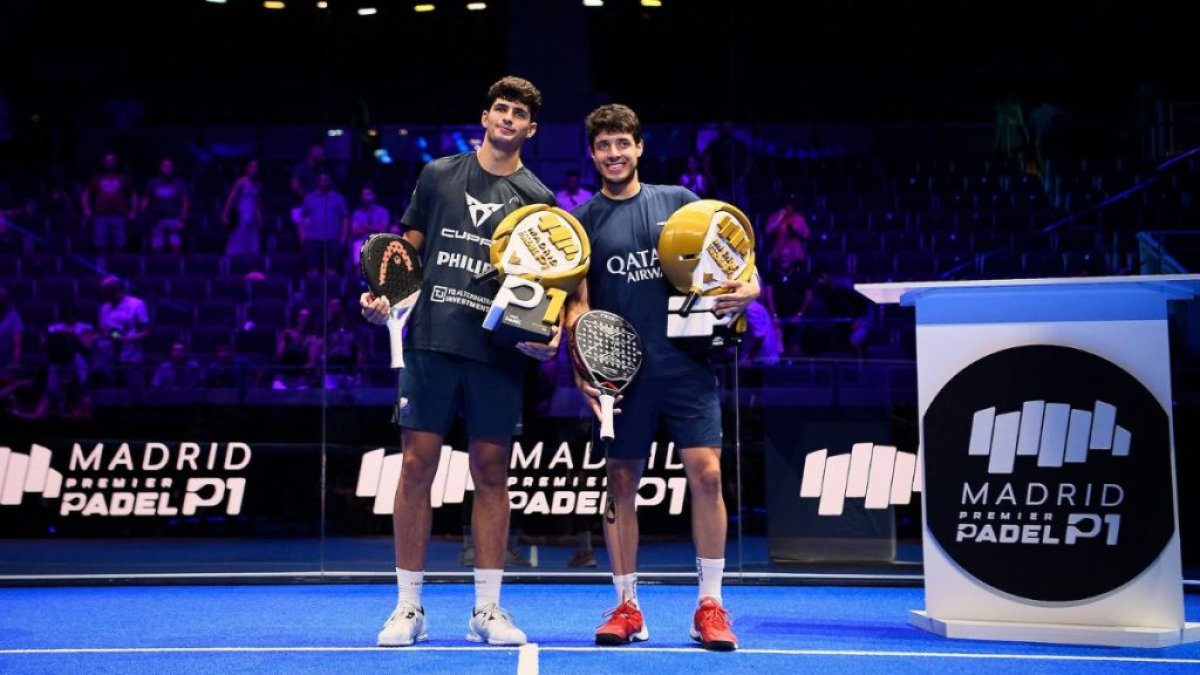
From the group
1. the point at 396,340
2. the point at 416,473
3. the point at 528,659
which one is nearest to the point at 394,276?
the point at 396,340

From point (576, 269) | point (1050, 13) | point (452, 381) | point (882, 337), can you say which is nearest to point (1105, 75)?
point (1050, 13)

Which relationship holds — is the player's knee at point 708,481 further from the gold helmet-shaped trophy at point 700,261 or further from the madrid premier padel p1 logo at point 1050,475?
the madrid premier padel p1 logo at point 1050,475

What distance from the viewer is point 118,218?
19.0ft

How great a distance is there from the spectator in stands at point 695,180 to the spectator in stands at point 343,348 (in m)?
1.62

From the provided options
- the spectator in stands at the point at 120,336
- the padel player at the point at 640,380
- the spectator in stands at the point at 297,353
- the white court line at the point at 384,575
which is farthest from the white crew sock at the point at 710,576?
the spectator in stands at the point at 120,336

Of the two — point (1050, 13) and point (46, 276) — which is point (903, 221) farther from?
point (46, 276)

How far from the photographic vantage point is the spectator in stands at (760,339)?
546 centimetres

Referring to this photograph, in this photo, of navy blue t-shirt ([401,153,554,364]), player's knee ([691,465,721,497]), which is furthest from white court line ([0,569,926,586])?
navy blue t-shirt ([401,153,554,364])

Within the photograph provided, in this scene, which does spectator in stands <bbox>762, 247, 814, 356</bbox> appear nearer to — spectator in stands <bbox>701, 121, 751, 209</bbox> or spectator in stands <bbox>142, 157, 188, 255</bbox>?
spectator in stands <bbox>701, 121, 751, 209</bbox>

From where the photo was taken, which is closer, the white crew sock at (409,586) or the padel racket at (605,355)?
the padel racket at (605,355)

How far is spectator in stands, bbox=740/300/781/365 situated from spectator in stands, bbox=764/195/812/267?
0.26m

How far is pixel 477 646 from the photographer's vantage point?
364cm

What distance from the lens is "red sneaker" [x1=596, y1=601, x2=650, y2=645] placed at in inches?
Answer: 144

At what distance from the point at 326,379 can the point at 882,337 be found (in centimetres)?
249
